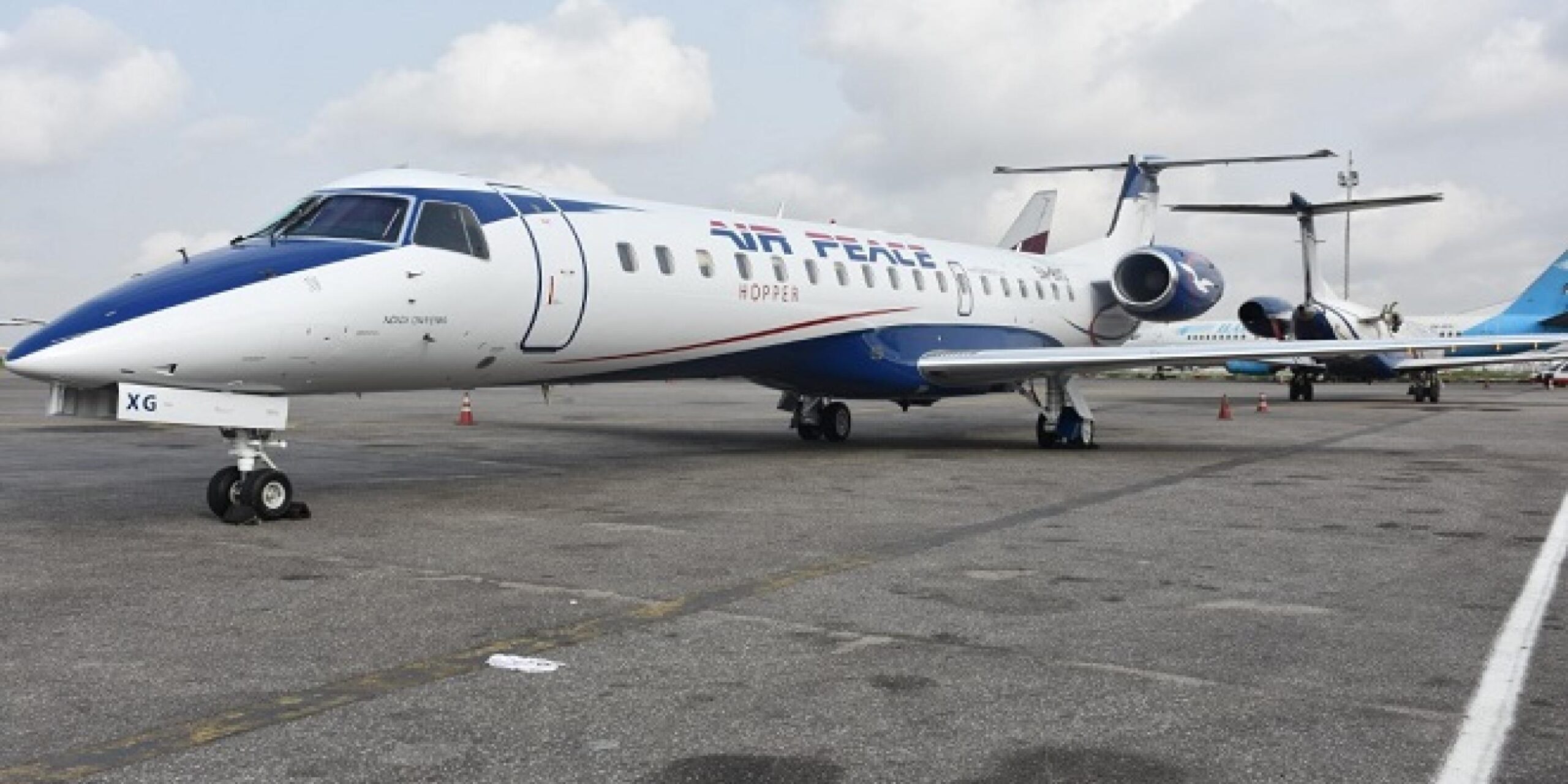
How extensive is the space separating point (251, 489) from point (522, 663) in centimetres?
504

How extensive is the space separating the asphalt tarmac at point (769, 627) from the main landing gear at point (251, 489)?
24cm

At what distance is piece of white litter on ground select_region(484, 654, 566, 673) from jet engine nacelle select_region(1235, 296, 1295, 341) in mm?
34200

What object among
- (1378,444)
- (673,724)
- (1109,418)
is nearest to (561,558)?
(673,724)

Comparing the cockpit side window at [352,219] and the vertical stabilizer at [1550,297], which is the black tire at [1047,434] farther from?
the vertical stabilizer at [1550,297]

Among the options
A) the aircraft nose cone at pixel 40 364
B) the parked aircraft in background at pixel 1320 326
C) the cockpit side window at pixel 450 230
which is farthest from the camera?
the parked aircraft in background at pixel 1320 326

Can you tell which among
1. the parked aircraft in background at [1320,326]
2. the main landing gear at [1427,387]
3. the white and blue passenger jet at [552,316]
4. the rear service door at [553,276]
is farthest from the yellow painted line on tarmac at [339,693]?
the main landing gear at [1427,387]

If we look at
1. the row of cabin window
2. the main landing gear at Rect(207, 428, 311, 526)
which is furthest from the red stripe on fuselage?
the main landing gear at Rect(207, 428, 311, 526)

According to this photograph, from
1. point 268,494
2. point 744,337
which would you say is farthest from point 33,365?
point 744,337

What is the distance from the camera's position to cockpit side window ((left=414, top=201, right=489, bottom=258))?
10523 mm

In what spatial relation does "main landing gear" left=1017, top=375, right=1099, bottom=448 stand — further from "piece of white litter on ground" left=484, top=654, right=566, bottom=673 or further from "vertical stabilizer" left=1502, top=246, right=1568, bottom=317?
"vertical stabilizer" left=1502, top=246, right=1568, bottom=317

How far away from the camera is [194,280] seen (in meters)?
8.91

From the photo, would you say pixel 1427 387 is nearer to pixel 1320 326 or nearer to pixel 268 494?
pixel 1320 326

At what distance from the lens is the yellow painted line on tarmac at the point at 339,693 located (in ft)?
12.5

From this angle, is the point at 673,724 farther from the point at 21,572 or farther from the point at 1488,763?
the point at 21,572
